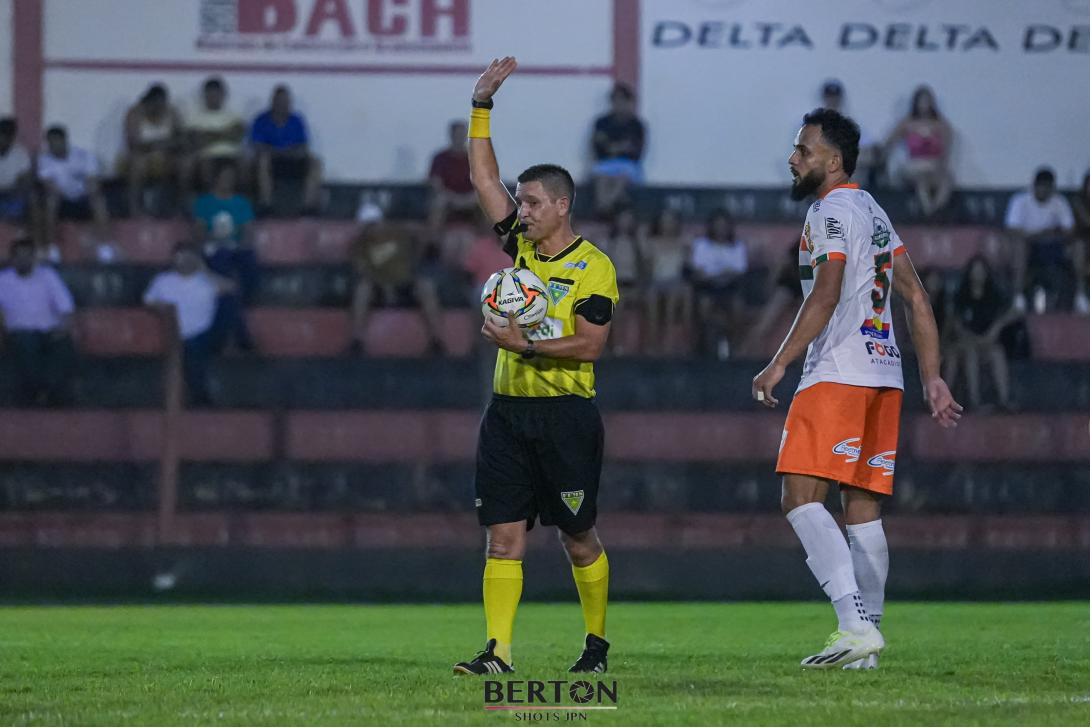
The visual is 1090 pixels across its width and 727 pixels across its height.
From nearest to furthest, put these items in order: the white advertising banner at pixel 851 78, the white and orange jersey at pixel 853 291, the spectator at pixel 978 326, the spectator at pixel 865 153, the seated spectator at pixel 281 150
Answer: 1. the white and orange jersey at pixel 853 291
2. the spectator at pixel 978 326
3. the seated spectator at pixel 281 150
4. the spectator at pixel 865 153
5. the white advertising banner at pixel 851 78

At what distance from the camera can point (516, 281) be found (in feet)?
21.8

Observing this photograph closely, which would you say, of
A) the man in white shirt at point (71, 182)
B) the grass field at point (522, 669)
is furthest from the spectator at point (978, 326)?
the man in white shirt at point (71, 182)

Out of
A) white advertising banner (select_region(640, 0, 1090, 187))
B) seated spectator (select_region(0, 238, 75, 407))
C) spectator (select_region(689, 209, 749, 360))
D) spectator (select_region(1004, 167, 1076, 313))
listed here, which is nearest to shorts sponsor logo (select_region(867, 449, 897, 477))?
spectator (select_region(689, 209, 749, 360))

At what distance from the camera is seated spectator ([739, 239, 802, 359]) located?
1658 cm

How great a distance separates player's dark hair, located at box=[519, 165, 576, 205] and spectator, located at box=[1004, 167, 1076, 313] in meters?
11.5

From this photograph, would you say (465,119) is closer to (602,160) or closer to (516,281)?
(602,160)

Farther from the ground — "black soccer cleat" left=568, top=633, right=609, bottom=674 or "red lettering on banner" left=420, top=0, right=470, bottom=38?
"red lettering on banner" left=420, top=0, right=470, bottom=38

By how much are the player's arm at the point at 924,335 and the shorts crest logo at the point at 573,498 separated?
57.1 inches

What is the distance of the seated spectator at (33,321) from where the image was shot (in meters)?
15.9

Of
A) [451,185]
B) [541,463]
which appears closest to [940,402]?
[541,463]

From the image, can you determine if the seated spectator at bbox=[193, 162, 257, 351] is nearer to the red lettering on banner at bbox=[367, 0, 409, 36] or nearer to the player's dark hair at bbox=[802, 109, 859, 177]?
the red lettering on banner at bbox=[367, 0, 409, 36]

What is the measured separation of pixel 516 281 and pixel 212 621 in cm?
506

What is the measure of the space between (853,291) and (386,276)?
10.3m

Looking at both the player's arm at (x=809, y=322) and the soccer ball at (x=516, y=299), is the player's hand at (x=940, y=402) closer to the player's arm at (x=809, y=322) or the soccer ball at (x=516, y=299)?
the player's arm at (x=809, y=322)
